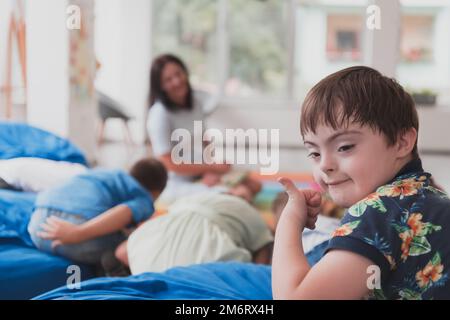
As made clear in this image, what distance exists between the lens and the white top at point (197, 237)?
120cm

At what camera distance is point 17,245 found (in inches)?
44.1

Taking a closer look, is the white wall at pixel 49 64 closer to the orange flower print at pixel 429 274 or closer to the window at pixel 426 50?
the orange flower print at pixel 429 274

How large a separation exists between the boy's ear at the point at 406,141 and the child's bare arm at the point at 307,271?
0.36 ft

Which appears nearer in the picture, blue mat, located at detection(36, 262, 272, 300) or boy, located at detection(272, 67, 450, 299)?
boy, located at detection(272, 67, 450, 299)

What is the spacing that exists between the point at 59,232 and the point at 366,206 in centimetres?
77

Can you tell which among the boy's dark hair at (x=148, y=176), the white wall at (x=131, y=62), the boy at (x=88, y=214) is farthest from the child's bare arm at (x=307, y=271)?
the white wall at (x=131, y=62)

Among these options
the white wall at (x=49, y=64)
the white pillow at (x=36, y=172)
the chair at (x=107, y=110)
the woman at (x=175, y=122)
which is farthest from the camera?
the chair at (x=107, y=110)

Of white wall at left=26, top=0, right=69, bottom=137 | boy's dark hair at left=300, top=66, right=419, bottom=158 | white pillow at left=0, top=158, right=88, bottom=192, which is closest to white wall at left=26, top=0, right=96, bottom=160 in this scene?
white wall at left=26, top=0, right=69, bottom=137

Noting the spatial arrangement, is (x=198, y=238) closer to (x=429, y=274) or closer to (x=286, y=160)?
(x=429, y=274)

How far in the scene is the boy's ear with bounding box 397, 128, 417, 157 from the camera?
0.58m

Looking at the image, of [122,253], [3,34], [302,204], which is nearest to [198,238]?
[122,253]

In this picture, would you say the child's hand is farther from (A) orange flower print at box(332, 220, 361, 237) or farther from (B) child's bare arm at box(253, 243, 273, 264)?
(A) orange flower print at box(332, 220, 361, 237)

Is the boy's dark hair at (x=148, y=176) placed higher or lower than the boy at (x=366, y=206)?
lower
